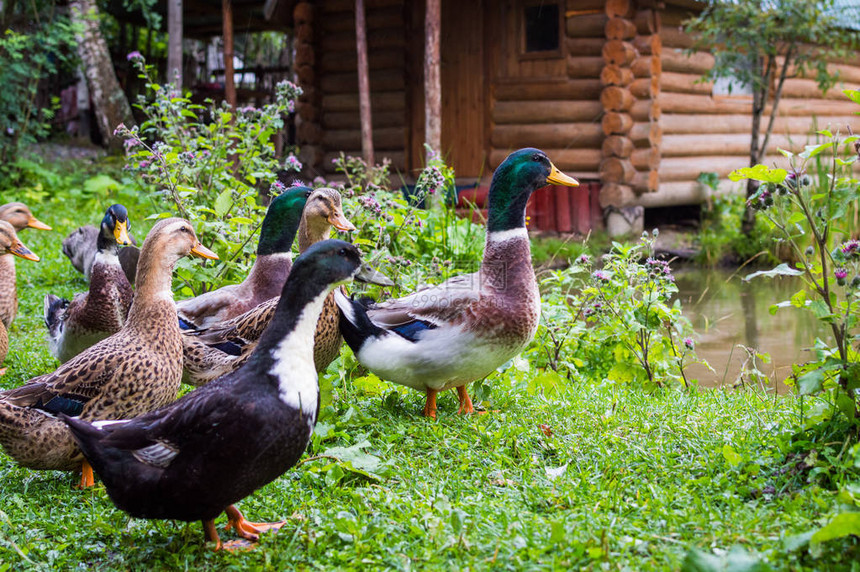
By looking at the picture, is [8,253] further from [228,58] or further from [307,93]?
[307,93]

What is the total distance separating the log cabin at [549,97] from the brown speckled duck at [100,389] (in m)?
7.64

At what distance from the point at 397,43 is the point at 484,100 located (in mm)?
1871

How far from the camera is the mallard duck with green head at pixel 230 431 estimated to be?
99.7 inches

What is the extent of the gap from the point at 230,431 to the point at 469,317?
5.07 feet

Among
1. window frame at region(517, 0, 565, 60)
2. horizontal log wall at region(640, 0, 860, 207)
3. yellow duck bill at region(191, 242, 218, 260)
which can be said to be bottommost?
yellow duck bill at region(191, 242, 218, 260)

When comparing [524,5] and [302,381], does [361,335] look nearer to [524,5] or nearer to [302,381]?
[302,381]

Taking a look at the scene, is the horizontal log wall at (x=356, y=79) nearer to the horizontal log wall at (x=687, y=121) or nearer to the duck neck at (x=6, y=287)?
the horizontal log wall at (x=687, y=121)

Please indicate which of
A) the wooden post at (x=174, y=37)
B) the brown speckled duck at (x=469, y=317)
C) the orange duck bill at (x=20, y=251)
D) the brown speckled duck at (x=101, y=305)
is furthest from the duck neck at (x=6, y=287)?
the wooden post at (x=174, y=37)

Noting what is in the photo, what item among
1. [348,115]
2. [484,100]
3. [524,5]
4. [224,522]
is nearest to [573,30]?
[524,5]

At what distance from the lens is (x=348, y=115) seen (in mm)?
14055

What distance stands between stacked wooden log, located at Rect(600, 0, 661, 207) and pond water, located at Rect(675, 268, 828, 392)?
1634 millimetres

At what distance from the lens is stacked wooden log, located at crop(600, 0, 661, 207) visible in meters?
11.5

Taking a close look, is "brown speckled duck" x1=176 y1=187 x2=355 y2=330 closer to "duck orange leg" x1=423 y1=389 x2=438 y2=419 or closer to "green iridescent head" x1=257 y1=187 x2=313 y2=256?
"green iridescent head" x1=257 y1=187 x2=313 y2=256

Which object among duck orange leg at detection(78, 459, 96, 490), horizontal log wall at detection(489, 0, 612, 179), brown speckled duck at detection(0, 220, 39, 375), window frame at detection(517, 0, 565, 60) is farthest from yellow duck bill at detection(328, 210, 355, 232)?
window frame at detection(517, 0, 565, 60)
